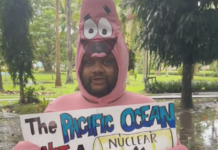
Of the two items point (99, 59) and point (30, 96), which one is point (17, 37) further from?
point (99, 59)

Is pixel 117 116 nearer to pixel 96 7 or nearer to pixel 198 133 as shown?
pixel 96 7

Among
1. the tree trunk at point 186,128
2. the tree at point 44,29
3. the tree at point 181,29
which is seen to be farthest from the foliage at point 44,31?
the tree trunk at point 186,128

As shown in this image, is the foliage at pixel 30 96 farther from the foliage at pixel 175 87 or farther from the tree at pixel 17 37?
the foliage at pixel 175 87

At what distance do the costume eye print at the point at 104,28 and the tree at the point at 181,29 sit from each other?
602 centimetres

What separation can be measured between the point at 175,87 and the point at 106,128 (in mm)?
14725

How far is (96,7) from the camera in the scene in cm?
185

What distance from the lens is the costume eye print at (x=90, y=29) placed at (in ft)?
5.99

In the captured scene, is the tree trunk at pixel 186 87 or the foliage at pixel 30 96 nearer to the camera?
the tree trunk at pixel 186 87

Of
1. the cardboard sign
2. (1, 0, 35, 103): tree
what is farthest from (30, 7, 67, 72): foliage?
the cardboard sign

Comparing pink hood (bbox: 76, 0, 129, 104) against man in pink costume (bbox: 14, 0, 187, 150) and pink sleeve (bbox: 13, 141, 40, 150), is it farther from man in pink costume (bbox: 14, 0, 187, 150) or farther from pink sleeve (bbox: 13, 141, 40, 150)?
pink sleeve (bbox: 13, 141, 40, 150)

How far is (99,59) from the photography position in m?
1.79

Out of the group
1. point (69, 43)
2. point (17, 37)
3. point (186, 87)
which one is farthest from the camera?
point (69, 43)

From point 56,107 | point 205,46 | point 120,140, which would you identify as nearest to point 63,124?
point 56,107

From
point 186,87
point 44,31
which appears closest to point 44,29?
point 44,31
